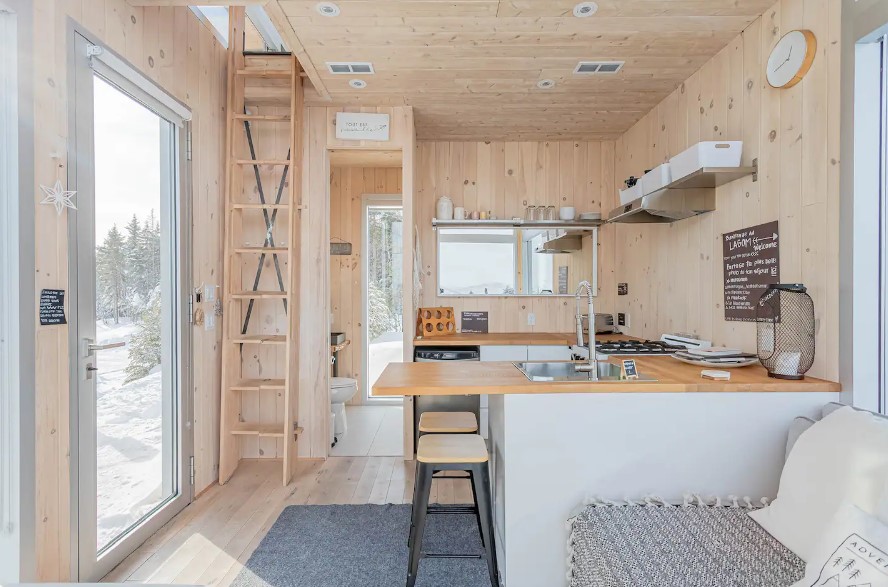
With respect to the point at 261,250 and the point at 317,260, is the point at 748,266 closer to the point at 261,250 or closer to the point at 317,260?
the point at 317,260

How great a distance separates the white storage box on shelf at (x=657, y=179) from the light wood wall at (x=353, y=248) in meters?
2.88

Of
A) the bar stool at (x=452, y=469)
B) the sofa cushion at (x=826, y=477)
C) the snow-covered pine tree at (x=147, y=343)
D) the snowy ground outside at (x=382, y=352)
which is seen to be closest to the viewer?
the sofa cushion at (x=826, y=477)

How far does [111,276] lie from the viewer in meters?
2.21

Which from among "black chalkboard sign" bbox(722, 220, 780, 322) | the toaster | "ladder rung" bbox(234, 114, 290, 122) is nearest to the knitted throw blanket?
"black chalkboard sign" bbox(722, 220, 780, 322)

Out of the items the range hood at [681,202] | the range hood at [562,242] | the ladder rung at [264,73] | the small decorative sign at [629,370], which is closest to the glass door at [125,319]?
the ladder rung at [264,73]

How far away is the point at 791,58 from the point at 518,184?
2.44 meters

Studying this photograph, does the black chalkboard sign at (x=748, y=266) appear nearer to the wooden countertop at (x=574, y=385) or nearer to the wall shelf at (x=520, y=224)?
the wooden countertop at (x=574, y=385)

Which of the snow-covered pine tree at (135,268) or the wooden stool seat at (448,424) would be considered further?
the snow-covered pine tree at (135,268)

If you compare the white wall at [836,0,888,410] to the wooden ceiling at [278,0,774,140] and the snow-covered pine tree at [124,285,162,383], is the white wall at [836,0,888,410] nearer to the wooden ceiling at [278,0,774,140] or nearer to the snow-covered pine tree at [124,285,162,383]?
the wooden ceiling at [278,0,774,140]

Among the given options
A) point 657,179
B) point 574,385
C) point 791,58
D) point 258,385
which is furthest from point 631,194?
point 258,385

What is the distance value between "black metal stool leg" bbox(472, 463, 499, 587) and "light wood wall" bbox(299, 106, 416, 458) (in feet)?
5.92

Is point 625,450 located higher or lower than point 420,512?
higher

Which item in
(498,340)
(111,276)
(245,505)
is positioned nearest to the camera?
(111,276)

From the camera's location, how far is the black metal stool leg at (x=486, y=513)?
1866 mm
